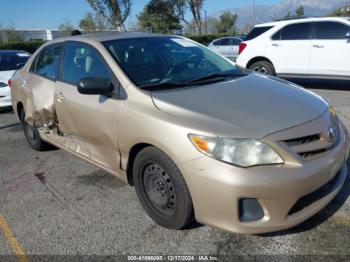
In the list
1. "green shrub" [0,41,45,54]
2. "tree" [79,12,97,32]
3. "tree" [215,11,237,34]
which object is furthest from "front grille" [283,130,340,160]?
"tree" [215,11,237,34]

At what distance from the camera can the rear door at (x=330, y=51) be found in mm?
7695

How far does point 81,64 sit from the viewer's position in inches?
146

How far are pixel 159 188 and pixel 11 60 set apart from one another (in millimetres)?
7606

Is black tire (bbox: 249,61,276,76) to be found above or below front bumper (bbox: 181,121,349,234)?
above

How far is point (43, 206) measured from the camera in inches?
135

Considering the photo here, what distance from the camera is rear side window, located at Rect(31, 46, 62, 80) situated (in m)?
4.17

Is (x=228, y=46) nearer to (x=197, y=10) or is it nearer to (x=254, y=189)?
(x=254, y=189)

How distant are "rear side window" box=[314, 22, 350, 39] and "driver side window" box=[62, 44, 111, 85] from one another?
6.22 m

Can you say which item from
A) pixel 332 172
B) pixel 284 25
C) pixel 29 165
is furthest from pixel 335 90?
pixel 29 165

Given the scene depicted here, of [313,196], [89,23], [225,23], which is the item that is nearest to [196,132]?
[313,196]

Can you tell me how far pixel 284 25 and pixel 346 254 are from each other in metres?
7.24

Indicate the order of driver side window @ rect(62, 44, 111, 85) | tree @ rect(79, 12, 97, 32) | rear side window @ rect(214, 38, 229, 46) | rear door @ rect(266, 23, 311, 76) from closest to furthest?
1. driver side window @ rect(62, 44, 111, 85)
2. rear door @ rect(266, 23, 311, 76)
3. rear side window @ rect(214, 38, 229, 46)
4. tree @ rect(79, 12, 97, 32)

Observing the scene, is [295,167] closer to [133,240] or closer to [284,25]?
[133,240]

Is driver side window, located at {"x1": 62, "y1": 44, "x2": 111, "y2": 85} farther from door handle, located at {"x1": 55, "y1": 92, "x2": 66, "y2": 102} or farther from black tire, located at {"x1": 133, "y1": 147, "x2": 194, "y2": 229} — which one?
black tire, located at {"x1": 133, "y1": 147, "x2": 194, "y2": 229}
